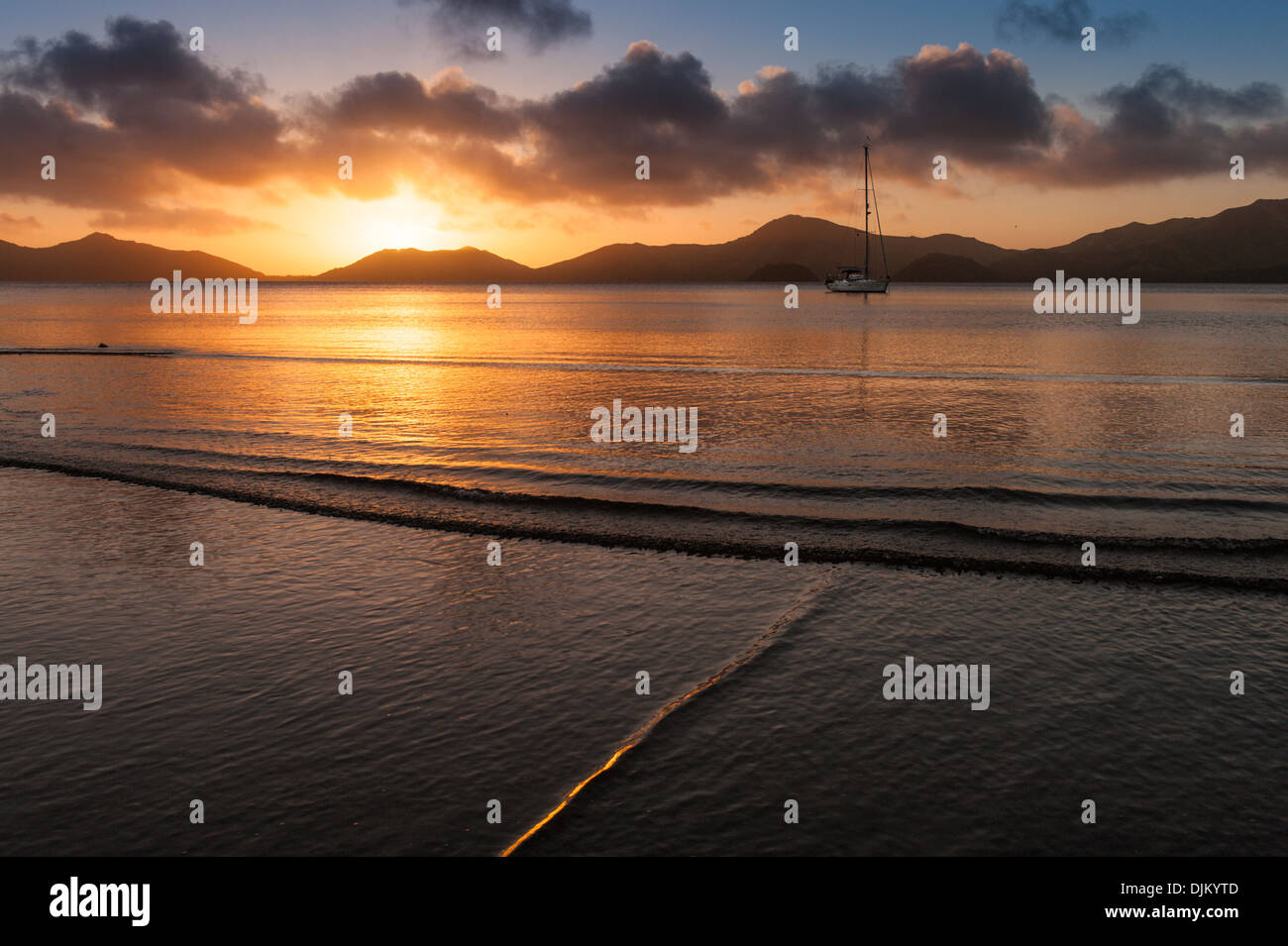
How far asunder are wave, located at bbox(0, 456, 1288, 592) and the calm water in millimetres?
115

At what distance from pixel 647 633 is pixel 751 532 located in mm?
6147

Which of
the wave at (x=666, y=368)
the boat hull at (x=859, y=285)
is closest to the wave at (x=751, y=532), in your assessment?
the wave at (x=666, y=368)

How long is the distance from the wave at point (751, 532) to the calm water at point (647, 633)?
11 cm

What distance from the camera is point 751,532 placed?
1722 centimetres

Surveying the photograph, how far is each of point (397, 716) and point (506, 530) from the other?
8412 mm

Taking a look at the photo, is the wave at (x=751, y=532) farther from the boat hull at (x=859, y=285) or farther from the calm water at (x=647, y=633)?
the boat hull at (x=859, y=285)

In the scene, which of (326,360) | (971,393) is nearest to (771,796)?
(971,393)

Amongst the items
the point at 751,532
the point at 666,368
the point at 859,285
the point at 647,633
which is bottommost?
the point at 647,633

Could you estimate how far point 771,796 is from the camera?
752 cm

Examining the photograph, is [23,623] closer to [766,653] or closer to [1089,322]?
[766,653]

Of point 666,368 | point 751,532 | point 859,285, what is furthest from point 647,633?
point 859,285

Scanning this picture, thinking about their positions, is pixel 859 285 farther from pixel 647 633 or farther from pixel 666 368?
pixel 647 633

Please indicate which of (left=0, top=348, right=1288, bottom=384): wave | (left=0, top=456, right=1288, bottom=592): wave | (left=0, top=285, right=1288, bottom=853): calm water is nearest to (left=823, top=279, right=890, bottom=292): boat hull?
(left=0, top=348, right=1288, bottom=384): wave

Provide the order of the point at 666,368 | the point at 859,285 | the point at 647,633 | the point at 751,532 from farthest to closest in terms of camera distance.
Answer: the point at 859,285
the point at 666,368
the point at 751,532
the point at 647,633
